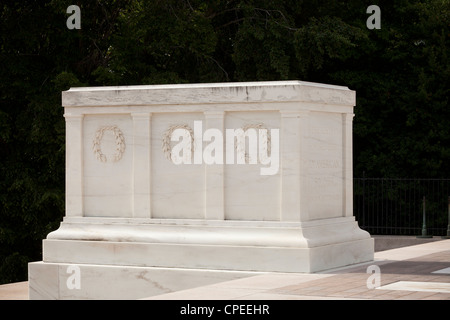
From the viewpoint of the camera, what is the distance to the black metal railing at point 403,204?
2770 centimetres

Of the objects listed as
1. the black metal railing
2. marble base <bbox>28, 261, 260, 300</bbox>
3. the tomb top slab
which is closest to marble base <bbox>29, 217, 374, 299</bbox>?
marble base <bbox>28, 261, 260, 300</bbox>

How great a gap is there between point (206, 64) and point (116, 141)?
15.0m

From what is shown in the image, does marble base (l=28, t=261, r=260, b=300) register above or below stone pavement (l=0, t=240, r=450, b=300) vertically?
below

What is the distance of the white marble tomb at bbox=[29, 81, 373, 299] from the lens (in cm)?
1344

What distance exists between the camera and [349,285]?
11.6 metres

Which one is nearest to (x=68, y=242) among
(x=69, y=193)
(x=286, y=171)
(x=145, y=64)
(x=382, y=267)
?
(x=69, y=193)

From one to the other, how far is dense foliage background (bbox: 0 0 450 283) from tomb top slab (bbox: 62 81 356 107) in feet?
34.9

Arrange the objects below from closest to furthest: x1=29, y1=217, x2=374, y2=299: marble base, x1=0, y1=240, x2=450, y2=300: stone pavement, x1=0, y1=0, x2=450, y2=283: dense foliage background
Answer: x1=0, y1=240, x2=450, y2=300: stone pavement
x1=29, y1=217, x2=374, y2=299: marble base
x1=0, y1=0, x2=450, y2=283: dense foliage background

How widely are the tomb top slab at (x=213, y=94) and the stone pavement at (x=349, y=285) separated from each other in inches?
101

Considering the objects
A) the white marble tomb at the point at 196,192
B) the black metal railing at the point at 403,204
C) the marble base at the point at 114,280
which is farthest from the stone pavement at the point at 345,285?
the black metal railing at the point at 403,204

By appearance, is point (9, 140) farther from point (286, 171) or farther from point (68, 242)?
point (286, 171)

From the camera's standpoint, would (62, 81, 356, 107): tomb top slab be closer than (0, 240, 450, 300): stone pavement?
No

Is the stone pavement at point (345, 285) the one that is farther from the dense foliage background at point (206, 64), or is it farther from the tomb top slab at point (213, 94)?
the dense foliage background at point (206, 64)

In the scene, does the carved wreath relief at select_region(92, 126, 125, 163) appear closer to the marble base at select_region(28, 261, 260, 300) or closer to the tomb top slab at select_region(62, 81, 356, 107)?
the tomb top slab at select_region(62, 81, 356, 107)
